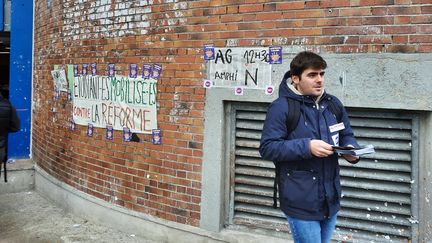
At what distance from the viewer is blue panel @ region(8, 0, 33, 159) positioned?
26.9 feet

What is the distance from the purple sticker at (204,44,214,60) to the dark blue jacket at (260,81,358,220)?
1.73 metres

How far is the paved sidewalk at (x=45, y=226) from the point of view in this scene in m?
5.12

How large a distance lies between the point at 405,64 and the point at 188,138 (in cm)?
218

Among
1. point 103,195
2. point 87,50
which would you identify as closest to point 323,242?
point 103,195

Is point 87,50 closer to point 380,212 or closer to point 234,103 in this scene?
point 234,103

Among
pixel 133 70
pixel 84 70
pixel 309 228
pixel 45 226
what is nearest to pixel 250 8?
pixel 133 70

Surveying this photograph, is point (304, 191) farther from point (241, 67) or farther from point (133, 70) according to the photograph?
point (133, 70)

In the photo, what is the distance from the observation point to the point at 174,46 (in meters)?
4.70

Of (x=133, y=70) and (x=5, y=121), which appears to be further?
(x=5, y=121)

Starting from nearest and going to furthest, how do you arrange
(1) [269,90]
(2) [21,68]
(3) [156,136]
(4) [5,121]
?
(1) [269,90] < (3) [156,136] < (4) [5,121] < (2) [21,68]

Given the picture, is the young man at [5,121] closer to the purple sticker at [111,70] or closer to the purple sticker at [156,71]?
the purple sticker at [111,70]

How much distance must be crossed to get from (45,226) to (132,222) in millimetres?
1273

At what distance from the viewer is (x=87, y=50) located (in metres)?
5.81

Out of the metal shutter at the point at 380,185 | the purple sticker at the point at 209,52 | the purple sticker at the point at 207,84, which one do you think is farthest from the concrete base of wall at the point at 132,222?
the purple sticker at the point at 209,52
